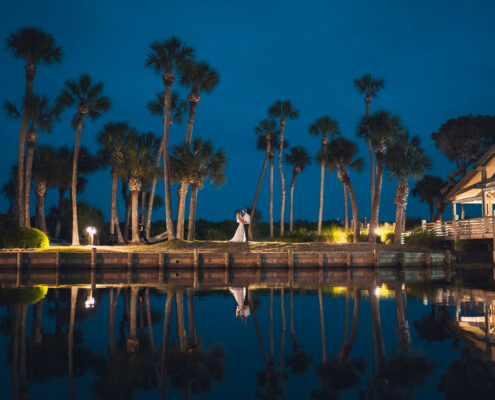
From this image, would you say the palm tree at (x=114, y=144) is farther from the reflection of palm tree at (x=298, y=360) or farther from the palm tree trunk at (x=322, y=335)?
the reflection of palm tree at (x=298, y=360)

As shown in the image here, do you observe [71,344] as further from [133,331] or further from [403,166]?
[403,166]

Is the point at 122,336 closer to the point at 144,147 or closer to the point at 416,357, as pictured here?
the point at 416,357

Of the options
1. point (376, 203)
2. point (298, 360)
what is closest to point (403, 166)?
point (376, 203)

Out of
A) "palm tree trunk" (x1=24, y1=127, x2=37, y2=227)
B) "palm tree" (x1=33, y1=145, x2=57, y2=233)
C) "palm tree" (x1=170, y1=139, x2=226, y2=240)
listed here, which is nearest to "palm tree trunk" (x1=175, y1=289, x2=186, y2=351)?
"palm tree" (x1=170, y1=139, x2=226, y2=240)

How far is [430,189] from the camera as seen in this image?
5197 centimetres

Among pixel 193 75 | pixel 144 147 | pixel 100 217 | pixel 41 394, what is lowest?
pixel 41 394

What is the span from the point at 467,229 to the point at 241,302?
67.9 ft

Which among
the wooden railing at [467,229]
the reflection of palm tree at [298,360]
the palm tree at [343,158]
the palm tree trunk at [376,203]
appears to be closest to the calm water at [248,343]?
the reflection of palm tree at [298,360]

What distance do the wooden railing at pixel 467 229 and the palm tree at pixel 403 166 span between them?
2.67 metres

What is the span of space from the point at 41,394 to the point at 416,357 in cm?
520

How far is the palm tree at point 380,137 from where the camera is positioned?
113 ft

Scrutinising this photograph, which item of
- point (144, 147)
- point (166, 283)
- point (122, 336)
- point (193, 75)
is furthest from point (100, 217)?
point (122, 336)

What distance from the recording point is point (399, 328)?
950 centimetres

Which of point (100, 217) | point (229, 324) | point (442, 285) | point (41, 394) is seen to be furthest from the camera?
point (100, 217)
